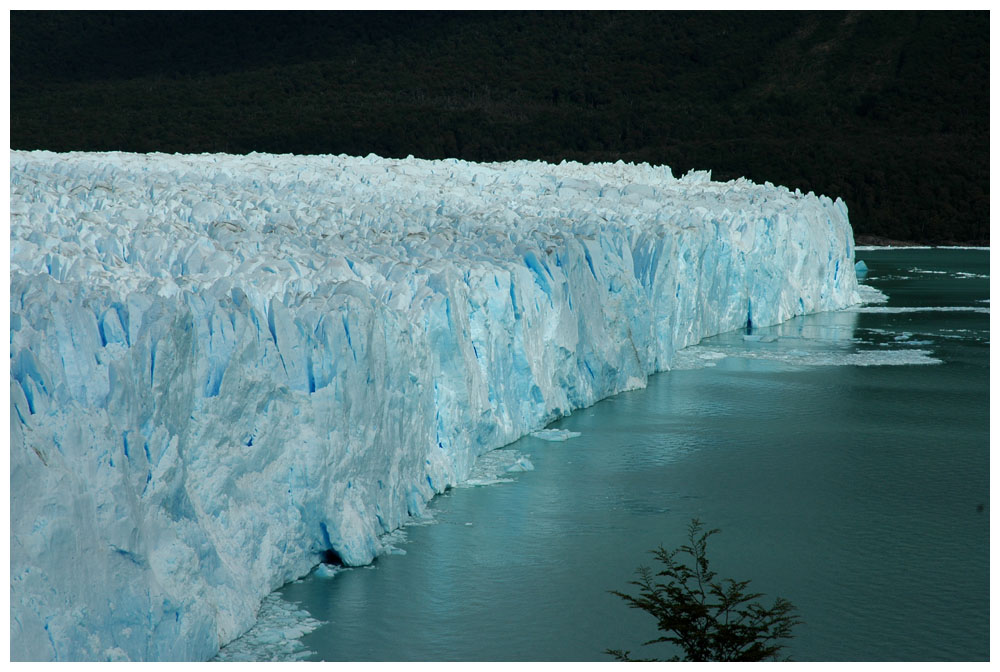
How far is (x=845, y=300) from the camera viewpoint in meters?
16.4

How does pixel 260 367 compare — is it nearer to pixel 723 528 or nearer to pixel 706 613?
pixel 706 613

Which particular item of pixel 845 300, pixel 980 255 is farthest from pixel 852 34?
pixel 845 300

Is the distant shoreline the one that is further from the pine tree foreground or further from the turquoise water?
the pine tree foreground

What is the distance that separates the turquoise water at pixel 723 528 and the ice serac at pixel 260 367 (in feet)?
1.23

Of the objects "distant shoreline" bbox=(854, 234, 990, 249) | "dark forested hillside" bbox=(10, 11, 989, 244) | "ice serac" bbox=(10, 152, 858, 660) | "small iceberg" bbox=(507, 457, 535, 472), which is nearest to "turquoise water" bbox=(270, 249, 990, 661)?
"small iceberg" bbox=(507, 457, 535, 472)

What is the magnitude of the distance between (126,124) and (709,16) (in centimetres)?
2011

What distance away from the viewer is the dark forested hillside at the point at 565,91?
35875 mm

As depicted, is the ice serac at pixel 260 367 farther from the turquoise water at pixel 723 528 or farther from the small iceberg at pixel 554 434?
the turquoise water at pixel 723 528

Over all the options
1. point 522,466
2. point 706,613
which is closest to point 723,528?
point 522,466

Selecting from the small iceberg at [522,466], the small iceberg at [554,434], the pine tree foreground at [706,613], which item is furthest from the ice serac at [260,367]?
the pine tree foreground at [706,613]

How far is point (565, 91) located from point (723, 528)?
36500mm

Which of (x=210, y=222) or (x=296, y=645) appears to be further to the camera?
(x=210, y=222)

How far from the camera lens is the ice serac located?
4.11m

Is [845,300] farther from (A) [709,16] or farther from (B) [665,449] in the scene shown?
(A) [709,16]
